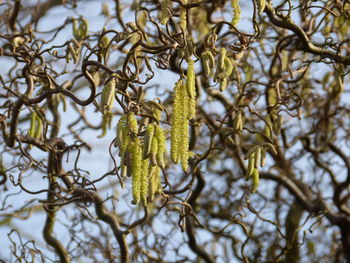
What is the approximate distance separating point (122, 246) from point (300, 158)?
86.7 inches

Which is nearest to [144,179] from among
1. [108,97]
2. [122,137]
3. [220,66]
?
[122,137]

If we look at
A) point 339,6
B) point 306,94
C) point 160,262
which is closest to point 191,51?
point 339,6

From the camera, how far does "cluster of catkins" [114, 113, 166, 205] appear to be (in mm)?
2416

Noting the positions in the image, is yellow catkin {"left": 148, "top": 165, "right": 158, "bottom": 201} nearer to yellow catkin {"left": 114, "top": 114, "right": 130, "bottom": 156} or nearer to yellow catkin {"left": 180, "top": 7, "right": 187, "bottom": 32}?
yellow catkin {"left": 114, "top": 114, "right": 130, "bottom": 156}

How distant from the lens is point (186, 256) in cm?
484

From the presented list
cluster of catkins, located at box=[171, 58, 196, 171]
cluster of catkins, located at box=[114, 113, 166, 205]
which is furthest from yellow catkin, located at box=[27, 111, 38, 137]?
cluster of catkins, located at box=[171, 58, 196, 171]

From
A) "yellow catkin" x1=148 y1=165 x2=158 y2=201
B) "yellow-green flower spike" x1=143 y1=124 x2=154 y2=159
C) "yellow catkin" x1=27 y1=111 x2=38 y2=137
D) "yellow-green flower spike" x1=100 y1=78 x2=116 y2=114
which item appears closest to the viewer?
"yellow-green flower spike" x1=143 y1=124 x2=154 y2=159

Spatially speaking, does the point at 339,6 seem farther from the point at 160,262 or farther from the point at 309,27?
the point at 160,262

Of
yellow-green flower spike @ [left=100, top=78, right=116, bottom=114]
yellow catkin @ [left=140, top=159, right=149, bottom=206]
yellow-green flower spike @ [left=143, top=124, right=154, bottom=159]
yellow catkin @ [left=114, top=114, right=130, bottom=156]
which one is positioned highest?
yellow-green flower spike @ [left=100, top=78, right=116, bottom=114]

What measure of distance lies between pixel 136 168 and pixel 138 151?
7cm

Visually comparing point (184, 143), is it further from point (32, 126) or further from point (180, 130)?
point (32, 126)

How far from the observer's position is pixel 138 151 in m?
2.46

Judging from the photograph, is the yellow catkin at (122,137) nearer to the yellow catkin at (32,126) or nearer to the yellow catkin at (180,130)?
the yellow catkin at (180,130)

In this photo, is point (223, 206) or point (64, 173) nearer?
point (64, 173)
